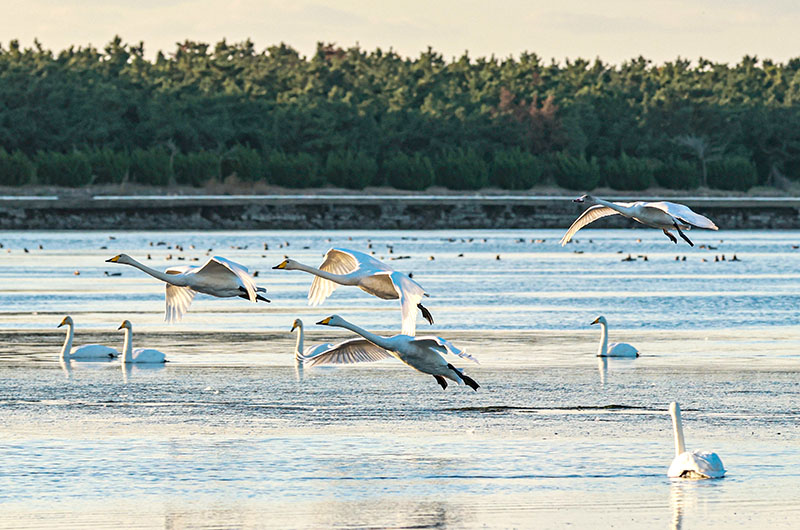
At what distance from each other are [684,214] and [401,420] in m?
5.56

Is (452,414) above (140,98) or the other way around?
the other way around

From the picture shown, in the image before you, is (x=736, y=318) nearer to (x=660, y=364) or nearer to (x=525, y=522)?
(x=660, y=364)

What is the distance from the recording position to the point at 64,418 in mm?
21016

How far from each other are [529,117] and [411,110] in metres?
9.56

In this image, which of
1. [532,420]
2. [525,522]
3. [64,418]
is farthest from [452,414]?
[525,522]

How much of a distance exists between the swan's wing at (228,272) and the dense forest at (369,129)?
79907 millimetres

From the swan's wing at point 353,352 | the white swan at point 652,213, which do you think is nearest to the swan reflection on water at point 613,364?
the white swan at point 652,213

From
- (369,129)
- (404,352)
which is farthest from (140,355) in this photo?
(369,129)

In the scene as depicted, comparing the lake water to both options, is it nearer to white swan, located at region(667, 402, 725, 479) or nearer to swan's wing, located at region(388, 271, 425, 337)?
white swan, located at region(667, 402, 725, 479)

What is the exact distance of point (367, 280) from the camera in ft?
51.6

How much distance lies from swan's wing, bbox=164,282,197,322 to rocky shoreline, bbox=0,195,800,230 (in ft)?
219

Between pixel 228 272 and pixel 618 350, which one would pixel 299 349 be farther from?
pixel 228 272

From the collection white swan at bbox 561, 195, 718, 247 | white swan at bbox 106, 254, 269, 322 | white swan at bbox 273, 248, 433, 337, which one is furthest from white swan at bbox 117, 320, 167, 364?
white swan at bbox 273, 248, 433, 337

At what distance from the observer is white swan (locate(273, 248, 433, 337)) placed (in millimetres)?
14656
